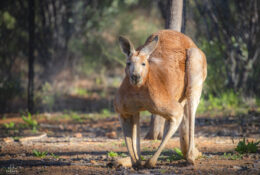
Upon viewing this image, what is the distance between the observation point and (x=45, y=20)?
561 inches

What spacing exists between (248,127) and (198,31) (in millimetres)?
4801

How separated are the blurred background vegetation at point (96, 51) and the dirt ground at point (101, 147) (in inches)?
59.9

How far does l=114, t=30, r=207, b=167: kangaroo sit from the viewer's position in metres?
4.60

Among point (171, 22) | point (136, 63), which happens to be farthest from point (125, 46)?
point (171, 22)

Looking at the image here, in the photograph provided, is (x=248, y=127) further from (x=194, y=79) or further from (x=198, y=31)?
(x=198, y=31)

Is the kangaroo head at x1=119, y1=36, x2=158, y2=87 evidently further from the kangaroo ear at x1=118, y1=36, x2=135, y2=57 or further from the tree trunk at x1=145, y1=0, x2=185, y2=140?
the tree trunk at x1=145, y1=0, x2=185, y2=140

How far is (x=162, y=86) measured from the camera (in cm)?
479

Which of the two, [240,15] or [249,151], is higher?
[240,15]

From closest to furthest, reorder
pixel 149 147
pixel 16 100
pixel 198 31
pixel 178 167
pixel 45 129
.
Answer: pixel 178 167 < pixel 149 147 < pixel 45 129 < pixel 198 31 < pixel 16 100

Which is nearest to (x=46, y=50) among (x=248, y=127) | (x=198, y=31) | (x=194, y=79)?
(x=198, y=31)

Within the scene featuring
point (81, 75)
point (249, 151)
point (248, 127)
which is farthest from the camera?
point (81, 75)

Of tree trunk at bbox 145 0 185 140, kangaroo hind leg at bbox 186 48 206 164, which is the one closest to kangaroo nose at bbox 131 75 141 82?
kangaroo hind leg at bbox 186 48 206 164

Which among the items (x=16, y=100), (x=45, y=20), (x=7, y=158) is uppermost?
(x=45, y=20)

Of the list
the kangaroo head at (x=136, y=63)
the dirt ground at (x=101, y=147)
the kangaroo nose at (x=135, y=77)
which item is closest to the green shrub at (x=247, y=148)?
the dirt ground at (x=101, y=147)
